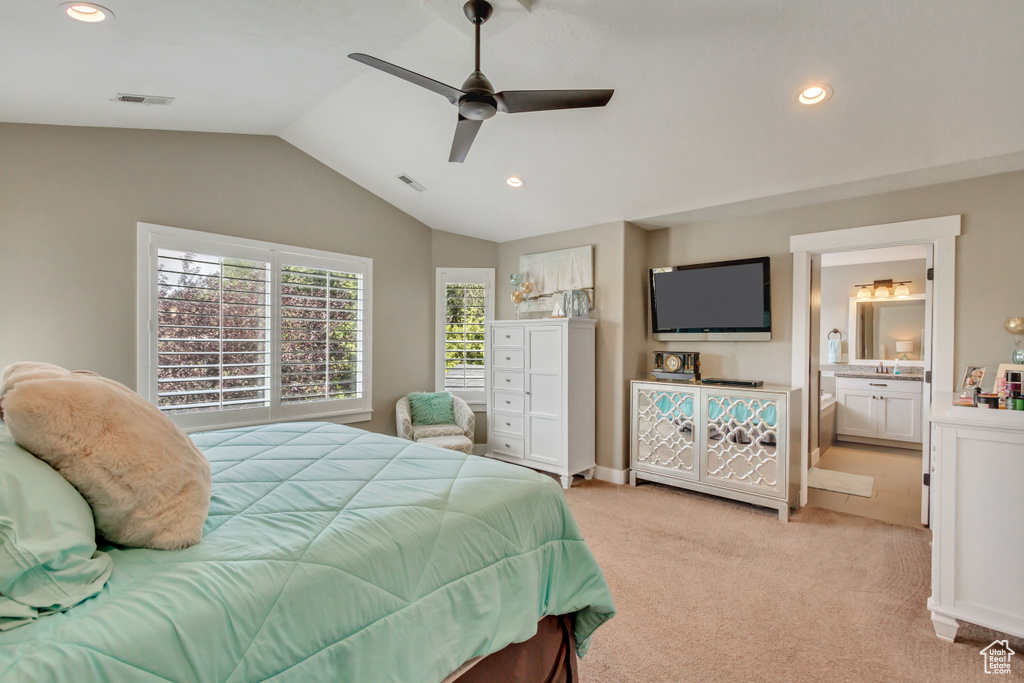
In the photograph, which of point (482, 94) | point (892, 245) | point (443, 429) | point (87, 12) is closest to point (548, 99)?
point (482, 94)

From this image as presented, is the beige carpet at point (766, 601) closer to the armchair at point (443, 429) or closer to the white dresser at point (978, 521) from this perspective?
the white dresser at point (978, 521)

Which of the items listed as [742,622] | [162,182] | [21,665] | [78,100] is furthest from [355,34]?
[742,622]

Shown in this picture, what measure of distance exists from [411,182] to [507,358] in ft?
5.99

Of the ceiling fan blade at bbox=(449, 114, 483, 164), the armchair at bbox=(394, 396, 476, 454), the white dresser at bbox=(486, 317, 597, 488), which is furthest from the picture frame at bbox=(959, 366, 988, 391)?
the armchair at bbox=(394, 396, 476, 454)

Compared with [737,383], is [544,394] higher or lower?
lower

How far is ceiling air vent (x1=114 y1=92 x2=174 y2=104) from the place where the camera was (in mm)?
2691

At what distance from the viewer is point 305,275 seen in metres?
4.00

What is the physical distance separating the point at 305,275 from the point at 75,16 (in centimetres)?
218

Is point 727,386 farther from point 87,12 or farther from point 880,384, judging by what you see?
point 87,12

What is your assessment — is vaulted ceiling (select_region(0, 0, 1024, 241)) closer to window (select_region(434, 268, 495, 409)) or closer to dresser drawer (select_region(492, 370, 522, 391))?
window (select_region(434, 268, 495, 409))

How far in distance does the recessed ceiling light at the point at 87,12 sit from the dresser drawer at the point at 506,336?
3.28 metres

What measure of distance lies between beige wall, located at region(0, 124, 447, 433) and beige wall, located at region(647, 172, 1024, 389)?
3445 millimetres

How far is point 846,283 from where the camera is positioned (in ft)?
20.8

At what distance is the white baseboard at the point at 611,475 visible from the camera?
4.21 metres
